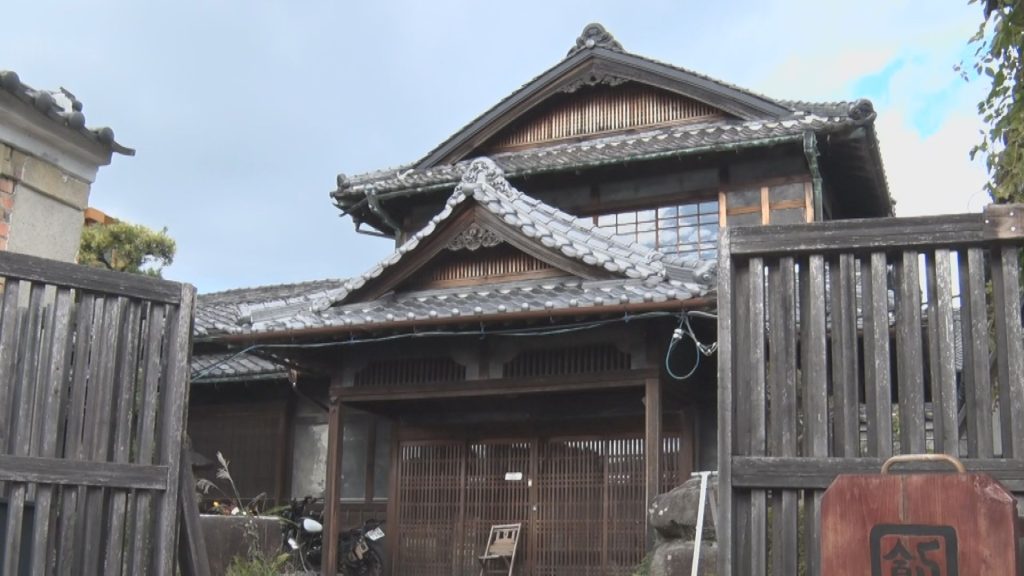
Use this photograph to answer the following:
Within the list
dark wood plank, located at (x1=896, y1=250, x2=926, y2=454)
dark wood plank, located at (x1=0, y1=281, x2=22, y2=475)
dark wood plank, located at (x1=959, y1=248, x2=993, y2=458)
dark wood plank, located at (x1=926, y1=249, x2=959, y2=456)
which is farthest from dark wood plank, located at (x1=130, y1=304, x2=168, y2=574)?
dark wood plank, located at (x1=959, y1=248, x2=993, y2=458)

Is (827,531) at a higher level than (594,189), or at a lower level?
lower

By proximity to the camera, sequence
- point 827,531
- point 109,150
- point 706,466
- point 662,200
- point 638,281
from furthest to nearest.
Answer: point 662,200 → point 706,466 → point 638,281 → point 109,150 → point 827,531

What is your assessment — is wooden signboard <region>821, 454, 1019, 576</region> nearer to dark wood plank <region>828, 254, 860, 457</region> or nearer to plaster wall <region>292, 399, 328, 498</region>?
dark wood plank <region>828, 254, 860, 457</region>

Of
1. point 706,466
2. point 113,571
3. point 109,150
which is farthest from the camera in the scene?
point 706,466

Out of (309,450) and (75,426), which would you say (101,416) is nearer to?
(75,426)

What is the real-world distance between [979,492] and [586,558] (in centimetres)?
921

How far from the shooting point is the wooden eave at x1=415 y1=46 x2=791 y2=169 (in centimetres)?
1647

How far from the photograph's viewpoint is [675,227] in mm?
16203

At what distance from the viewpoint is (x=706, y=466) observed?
1334 cm

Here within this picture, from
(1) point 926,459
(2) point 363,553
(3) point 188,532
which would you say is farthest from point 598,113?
(1) point 926,459

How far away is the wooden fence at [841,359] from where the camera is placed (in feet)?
17.3

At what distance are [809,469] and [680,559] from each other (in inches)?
173

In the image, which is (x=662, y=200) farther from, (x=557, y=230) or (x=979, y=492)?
(x=979, y=492)

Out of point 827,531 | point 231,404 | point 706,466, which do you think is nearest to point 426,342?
point 706,466
